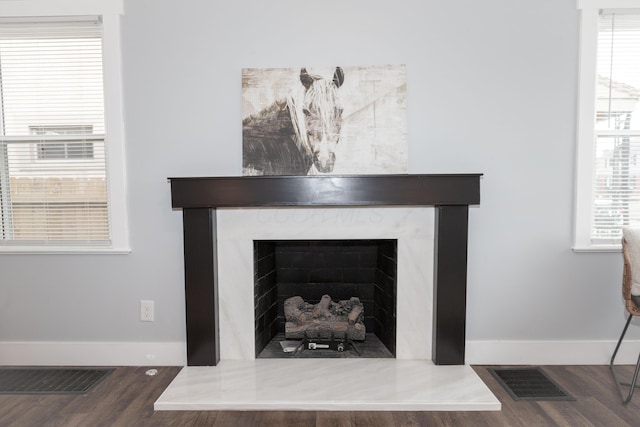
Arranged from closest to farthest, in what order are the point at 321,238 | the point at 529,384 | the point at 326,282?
the point at 529,384, the point at 321,238, the point at 326,282

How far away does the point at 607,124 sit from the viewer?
8.43 ft

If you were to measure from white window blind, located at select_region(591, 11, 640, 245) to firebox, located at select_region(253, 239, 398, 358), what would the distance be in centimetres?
134

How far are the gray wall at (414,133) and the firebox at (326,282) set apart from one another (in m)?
0.52

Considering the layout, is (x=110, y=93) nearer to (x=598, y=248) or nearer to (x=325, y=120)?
(x=325, y=120)

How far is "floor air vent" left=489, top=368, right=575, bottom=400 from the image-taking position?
2.20 m

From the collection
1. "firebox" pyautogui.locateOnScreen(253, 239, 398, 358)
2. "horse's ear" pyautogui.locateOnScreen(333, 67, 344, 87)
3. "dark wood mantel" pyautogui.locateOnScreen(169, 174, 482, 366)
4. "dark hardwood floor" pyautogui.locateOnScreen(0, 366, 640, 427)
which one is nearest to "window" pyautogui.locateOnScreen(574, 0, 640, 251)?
"dark wood mantel" pyautogui.locateOnScreen(169, 174, 482, 366)

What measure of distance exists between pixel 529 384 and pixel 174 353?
2.09 meters

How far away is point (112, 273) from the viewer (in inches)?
104

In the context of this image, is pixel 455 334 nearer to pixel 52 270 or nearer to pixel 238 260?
pixel 238 260

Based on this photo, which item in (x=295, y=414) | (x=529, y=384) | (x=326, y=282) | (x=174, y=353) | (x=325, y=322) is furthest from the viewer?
(x=326, y=282)

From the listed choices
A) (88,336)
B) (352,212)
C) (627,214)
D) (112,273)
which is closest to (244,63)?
(352,212)

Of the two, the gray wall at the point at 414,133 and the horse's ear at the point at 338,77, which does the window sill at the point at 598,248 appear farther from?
the horse's ear at the point at 338,77

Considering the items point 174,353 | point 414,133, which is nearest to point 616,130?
point 414,133

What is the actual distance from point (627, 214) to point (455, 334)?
131 cm
